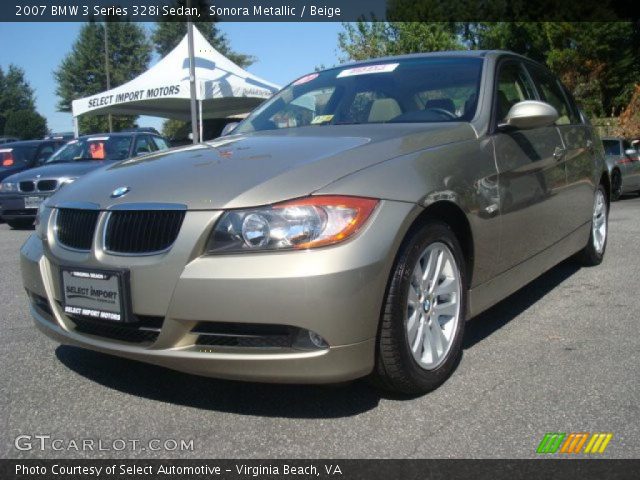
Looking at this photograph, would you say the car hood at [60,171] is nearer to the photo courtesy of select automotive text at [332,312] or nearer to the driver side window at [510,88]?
the photo courtesy of select automotive text at [332,312]

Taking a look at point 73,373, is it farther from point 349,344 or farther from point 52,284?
point 349,344

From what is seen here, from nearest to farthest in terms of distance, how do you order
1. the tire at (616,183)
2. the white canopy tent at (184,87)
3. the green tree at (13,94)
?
the tire at (616,183), the white canopy tent at (184,87), the green tree at (13,94)

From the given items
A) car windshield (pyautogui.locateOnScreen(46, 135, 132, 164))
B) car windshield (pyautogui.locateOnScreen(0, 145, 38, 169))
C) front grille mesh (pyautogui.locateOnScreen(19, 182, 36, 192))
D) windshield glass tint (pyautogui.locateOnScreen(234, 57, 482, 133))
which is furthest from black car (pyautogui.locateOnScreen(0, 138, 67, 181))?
windshield glass tint (pyautogui.locateOnScreen(234, 57, 482, 133))

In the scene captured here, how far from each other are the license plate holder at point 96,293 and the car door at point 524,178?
192 cm

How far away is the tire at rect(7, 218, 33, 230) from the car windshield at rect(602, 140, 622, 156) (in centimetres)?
1098

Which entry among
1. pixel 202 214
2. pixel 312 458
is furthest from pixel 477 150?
pixel 312 458

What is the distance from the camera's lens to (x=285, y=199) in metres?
2.51

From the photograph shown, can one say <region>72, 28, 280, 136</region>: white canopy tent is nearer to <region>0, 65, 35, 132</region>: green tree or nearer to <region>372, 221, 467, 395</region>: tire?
<region>372, 221, 467, 395</region>: tire

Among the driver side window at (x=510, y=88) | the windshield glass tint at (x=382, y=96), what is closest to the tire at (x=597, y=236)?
the driver side window at (x=510, y=88)

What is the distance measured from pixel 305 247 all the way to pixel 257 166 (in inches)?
21.5

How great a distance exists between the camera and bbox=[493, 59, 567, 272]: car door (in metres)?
3.51

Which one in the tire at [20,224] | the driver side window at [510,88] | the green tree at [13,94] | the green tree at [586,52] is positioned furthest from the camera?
the green tree at [13,94]
